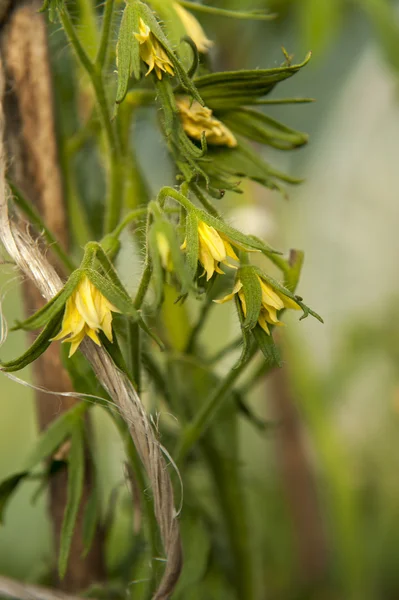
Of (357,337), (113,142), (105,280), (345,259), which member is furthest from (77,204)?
(345,259)

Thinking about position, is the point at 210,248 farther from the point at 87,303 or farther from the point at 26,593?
the point at 26,593

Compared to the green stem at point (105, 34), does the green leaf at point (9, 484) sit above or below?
below

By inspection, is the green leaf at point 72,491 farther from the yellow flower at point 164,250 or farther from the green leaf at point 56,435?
the yellow flower at point 164,250

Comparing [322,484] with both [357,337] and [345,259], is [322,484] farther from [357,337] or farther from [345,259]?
[345,259]

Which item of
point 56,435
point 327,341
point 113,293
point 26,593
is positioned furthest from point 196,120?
point 327,341

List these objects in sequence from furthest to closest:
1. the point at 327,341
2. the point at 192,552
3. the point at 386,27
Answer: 1. the point at 327,341
2. the point at 386,27
3. the point at 192,552

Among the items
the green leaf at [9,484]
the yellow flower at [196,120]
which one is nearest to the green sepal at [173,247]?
the yellow flower at [196,120]
